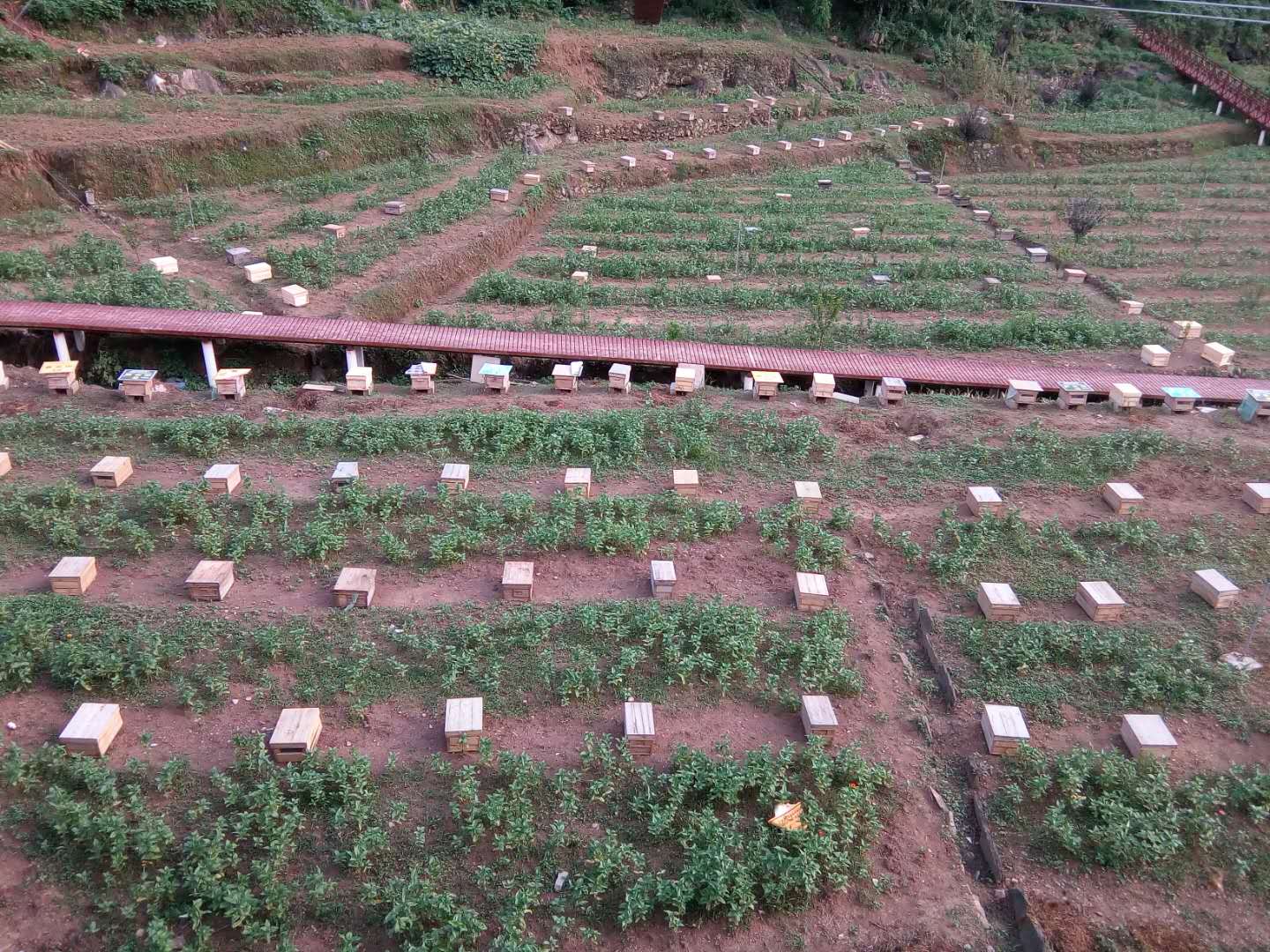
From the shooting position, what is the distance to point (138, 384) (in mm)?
12812

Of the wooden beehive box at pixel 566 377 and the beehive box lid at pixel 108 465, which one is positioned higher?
the wooden beehive box at pixel 566 377

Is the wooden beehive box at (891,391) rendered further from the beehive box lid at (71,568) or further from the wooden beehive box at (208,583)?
the beehive box lid at (71,568)

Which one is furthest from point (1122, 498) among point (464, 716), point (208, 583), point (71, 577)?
point (71, 577)

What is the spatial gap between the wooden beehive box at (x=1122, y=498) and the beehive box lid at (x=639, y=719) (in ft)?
24.2

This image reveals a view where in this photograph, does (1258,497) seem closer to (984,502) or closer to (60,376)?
(984,502)

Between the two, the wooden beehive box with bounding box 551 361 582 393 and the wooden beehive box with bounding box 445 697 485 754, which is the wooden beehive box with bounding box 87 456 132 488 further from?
the wooden beehive box with bounding box 551 361 582 393

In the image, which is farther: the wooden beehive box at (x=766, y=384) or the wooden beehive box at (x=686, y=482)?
the wooden beehive box at (x=766, y=384)

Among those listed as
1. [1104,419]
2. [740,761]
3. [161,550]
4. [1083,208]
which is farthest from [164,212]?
[1083,208]

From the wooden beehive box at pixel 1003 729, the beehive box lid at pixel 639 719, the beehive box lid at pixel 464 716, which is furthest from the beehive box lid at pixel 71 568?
the wooden beehive box at pixel 1003 729

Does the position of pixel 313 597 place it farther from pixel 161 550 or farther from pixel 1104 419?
pixel 1104 419

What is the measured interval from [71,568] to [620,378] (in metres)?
7.84

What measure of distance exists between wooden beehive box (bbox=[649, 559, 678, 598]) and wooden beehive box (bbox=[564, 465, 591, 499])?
1.83 m

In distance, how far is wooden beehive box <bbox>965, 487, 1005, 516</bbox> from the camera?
11.5 metres

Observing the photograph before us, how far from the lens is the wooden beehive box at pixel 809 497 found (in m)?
11.4
